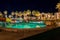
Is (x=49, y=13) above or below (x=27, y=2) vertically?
below

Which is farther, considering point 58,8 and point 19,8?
point 19,8

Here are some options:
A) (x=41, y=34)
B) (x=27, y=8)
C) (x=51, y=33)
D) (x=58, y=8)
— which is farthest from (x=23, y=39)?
(x=27, y=8)

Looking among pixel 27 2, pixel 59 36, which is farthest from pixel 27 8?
pixel 59 36

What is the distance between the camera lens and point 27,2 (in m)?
4.08

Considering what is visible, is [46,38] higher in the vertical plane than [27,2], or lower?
lower

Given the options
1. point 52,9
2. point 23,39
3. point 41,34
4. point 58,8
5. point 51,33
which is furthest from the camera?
point 52,9

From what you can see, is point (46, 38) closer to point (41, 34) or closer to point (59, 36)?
point (41, 34)

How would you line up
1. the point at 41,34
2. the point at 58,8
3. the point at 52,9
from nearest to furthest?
the point at 41,34
the point at 58,8
the point at 52,9

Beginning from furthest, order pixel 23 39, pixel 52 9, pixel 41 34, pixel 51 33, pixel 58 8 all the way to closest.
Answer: pixel 52 9 → pixel 58 8 → pixel 51 33 → pixel 41 34 → pixel 23 39

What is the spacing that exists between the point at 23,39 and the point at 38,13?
2.60m

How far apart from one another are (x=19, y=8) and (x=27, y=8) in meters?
0.21

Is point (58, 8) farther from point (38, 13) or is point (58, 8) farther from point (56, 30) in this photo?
point (56, 30)

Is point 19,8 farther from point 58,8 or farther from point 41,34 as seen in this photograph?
point 41,34

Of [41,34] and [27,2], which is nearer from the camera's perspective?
[41,34]
